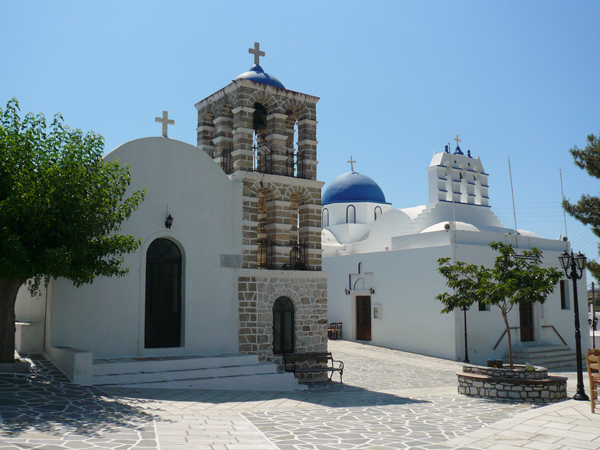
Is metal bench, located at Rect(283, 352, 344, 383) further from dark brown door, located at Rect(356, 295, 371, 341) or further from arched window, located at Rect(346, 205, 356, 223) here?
arched window, located at Rect(346, 205, 356, 223)

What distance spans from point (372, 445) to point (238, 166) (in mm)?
8421

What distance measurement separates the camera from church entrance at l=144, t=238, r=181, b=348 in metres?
11.8

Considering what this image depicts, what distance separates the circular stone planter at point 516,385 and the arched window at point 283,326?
428 cm

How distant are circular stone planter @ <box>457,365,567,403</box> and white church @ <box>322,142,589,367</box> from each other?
7103mm

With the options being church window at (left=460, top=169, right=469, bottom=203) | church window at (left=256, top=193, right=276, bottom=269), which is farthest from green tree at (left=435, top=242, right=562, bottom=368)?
church window at (left=460, top=169, right=469, bottom=203)

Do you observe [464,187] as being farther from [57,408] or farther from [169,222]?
[57,408]

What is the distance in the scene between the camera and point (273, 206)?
13.6 metres

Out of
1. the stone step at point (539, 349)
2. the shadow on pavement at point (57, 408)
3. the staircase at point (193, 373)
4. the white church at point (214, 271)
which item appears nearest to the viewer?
the shadow on pavement at point (57, 408)

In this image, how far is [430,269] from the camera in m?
19.5

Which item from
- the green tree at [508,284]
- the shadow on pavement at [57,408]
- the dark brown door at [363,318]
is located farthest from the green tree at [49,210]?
the dark brown door at [363,318]

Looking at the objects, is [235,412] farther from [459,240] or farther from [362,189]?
[362,189]

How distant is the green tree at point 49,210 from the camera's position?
27.8 ft

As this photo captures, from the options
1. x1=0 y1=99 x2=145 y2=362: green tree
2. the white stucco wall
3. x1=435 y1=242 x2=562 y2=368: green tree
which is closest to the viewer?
x1=0 y1=99 x2=145 y2=362: green tree

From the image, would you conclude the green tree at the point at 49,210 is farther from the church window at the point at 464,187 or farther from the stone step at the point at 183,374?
the church window at the point at 464,187
